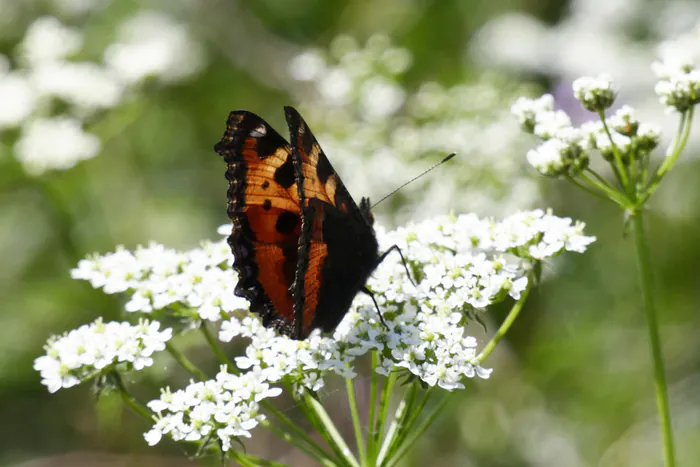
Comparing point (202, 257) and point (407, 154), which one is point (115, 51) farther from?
point (202, 257)

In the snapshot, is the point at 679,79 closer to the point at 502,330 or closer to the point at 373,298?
the point at 502,330

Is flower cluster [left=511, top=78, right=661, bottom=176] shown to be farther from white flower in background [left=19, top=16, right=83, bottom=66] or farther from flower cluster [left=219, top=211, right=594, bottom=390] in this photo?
white flower in background [left=19, top=16, right=83, bottom=66]

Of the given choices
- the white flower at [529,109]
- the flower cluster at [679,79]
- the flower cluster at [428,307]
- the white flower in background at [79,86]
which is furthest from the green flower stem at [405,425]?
the white flower in background at [79,86]

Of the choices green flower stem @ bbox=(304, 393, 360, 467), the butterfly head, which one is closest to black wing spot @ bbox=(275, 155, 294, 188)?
the butterfly head

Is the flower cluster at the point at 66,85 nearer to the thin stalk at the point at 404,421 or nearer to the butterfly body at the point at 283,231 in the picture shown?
the butterfly body at the point at 283,231

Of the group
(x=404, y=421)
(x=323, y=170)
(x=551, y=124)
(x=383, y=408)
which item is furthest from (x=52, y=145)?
(x=551, y=124)
